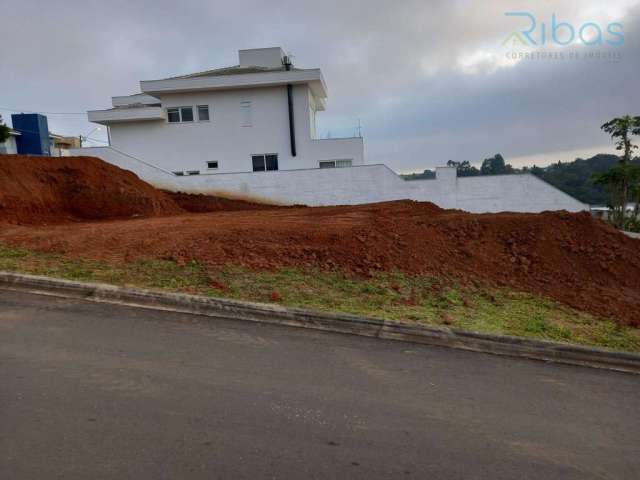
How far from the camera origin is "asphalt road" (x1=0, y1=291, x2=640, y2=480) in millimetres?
2961

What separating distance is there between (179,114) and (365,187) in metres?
11.5

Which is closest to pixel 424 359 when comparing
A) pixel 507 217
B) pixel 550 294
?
pixel 550 294

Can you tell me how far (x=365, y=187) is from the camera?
55.3 ft

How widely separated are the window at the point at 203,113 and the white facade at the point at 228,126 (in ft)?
0.47

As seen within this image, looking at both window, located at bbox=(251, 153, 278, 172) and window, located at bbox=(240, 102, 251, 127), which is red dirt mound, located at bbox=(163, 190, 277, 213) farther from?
window, located at bbox=(240, 102, 251, 127)

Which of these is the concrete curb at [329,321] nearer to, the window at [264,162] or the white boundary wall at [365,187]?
the white boundary wall at [365,187]

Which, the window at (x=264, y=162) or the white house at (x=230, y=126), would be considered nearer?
the white house at (x=230, y=126)

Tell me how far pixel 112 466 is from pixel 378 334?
334cm

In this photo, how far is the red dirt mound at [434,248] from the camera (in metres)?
7.89

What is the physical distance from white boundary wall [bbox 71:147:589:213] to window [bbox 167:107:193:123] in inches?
205

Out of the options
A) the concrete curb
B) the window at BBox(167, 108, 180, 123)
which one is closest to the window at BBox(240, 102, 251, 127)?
the window at BBox(167, 108, 180, 123)

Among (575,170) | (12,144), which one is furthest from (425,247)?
(12,144)

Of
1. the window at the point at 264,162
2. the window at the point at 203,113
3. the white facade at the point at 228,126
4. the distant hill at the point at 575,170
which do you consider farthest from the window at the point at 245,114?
the distant hill at the point at 575,170

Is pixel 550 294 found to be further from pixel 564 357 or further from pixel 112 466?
pixel 112 466
